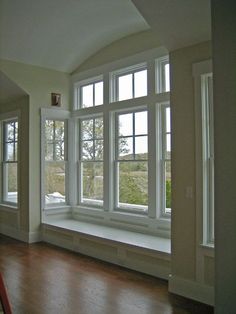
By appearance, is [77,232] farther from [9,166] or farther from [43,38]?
[43,38]

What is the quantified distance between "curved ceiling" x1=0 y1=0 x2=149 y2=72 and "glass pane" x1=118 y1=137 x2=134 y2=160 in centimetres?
167

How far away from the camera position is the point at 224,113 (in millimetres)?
1548

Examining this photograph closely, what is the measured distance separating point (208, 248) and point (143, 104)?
2.39 meters

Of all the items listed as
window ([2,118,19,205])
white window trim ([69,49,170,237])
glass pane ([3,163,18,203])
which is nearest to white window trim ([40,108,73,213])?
white window trim ([69,49,170,237])

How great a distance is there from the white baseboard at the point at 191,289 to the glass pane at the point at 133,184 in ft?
5.29

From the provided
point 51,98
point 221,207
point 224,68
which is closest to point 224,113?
point 224,68

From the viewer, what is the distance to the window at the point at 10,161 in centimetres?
638

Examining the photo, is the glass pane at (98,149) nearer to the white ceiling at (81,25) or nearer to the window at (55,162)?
the window at (55,162)

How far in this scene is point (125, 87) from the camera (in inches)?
205

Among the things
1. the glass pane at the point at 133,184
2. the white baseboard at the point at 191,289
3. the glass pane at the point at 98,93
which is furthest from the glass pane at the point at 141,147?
the white baseboard at the point at 191,289

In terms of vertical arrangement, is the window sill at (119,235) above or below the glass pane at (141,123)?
below

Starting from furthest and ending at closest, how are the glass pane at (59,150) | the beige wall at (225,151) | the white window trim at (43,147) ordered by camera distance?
1. the glass pane at (59,150)
2. the white window trim at (43,147)
3. the beige wall at (225,151)

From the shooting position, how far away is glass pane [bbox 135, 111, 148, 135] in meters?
4.84

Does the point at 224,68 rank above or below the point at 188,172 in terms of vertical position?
above
